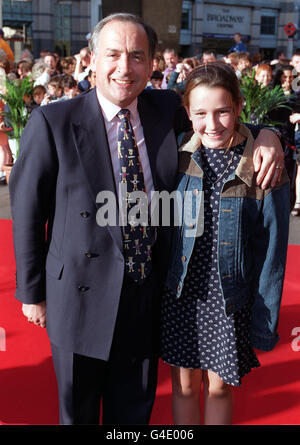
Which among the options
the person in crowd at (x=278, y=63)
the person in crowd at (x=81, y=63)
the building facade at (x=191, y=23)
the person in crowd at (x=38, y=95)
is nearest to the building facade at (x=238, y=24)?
the building facade at (x=191, y=23)

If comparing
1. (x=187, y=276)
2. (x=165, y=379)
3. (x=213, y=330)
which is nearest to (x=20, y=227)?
(x=187, y=276)

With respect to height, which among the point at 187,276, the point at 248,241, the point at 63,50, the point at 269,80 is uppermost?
the point at 63,50

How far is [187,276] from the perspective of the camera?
69.8 inches

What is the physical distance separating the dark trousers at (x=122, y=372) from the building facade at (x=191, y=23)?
1486 centimetres

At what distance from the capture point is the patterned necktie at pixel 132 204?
5.51 feet

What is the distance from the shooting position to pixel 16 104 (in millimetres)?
5840

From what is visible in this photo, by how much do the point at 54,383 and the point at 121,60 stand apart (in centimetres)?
173

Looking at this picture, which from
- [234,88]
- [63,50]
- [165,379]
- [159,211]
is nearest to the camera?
[234,88]

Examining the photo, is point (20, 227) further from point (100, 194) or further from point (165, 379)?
point (165, 379)

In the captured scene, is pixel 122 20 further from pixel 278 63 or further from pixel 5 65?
pixel 278 63

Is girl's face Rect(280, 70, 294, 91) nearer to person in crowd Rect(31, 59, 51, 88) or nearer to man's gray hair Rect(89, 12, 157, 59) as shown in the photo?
person in crowd Rect(31, 59, 51, 88)

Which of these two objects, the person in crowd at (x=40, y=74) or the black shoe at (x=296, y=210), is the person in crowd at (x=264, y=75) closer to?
the black shoe at (x=296, y=210)

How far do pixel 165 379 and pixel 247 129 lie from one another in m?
1.49

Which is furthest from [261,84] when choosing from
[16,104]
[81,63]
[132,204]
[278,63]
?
[132,204]
